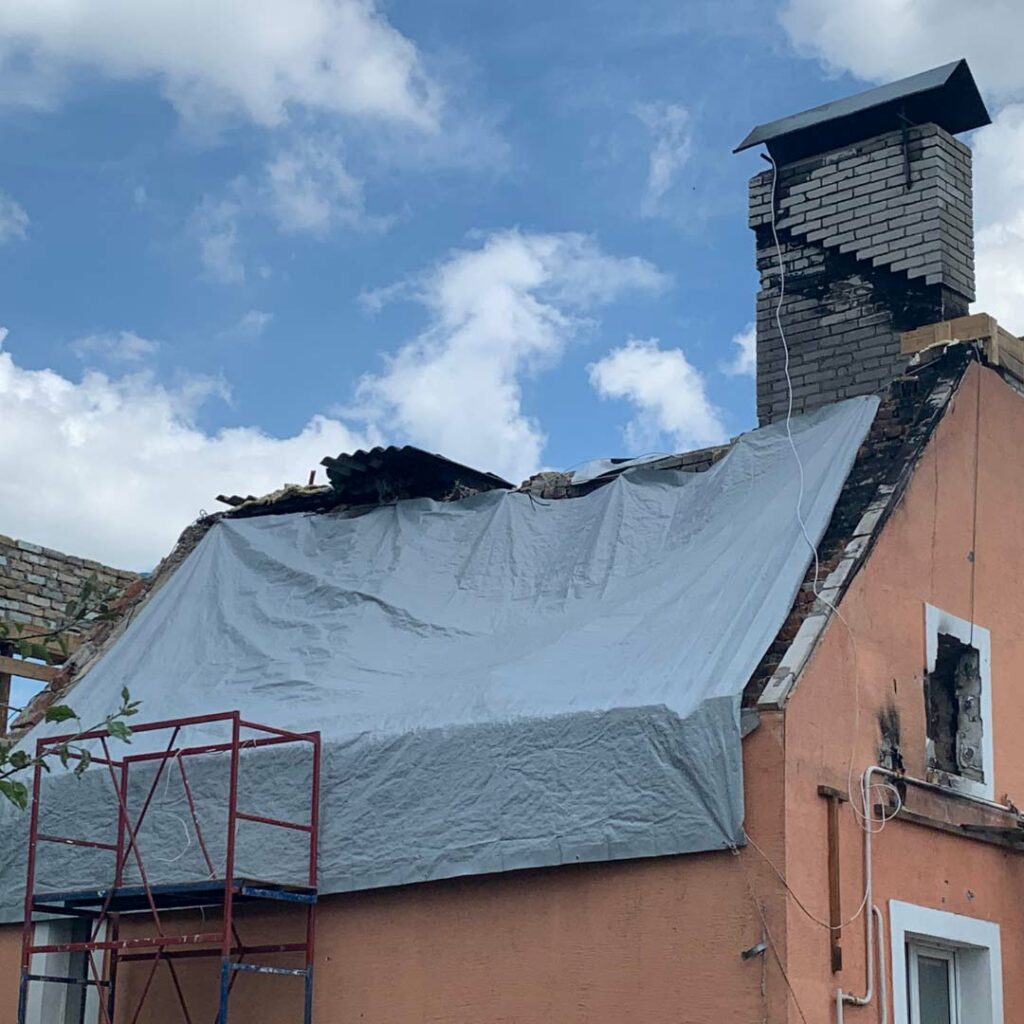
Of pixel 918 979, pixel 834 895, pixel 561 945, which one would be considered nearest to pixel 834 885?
pixel 834 895

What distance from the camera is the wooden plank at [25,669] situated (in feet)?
47.4

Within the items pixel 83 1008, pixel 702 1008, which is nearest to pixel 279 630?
pixel 83 1008

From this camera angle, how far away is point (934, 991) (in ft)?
31.8

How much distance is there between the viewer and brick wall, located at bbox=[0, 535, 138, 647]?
14984mm

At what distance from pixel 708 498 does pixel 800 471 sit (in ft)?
2.41

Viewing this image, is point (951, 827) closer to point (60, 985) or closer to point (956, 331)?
point (956, 331)

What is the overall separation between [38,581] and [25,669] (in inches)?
41.2

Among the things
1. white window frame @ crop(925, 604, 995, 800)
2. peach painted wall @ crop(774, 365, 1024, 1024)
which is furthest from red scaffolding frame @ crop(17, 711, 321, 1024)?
white window frame @ crop(925, 604, 995, 800)

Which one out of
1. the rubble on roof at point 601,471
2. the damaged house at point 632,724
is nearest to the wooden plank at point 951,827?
the damaged house at point 632,724

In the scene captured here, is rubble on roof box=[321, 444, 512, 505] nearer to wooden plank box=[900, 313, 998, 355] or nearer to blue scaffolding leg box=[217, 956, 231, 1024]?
wooden plank box=[900, 313, 998, 355]

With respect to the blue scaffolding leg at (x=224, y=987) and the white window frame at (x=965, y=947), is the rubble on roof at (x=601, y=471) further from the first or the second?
the blue scaffolding leg at (x=224, y=987)

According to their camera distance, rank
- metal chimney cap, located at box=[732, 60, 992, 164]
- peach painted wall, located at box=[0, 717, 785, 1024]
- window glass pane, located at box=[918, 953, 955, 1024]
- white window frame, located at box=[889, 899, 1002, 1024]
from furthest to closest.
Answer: metal chimney cap, located at box=[732, 60, 992, 164] < window glass pane, located at box=[918, 953, 955, 1024] < white window frame, located at box=[889, 899, 1002, 1024] < peach painted wall, located at box=[0, 717, 785, 1024]

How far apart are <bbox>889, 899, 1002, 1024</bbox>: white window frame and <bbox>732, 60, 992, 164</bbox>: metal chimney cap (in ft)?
21.4

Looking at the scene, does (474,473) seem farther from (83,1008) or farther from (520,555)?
(83,1008)
